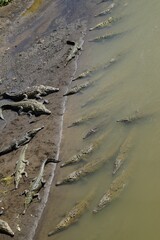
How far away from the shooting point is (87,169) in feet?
39.9

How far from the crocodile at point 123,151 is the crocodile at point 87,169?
1.04ft

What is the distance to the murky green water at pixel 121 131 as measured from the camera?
404 inches

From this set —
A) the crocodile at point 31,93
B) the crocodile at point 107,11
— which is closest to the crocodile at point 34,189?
the crocodile at point 31,93

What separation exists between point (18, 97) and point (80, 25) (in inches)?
230

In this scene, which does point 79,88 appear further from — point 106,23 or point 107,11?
point 107,11

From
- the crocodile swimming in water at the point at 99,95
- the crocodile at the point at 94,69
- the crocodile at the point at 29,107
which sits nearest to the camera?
the crocodile swimming in water at the point at 99,95

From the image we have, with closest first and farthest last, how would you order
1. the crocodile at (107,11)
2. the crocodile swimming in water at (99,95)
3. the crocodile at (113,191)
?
the crocodile at (113,191) < the crocodile swimming in water at (99,95) < the crocodile at (107,11)

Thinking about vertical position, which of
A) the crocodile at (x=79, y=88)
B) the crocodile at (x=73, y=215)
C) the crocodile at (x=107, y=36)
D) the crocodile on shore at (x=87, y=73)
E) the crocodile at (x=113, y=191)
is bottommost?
the crocodile at (x=107, y=36)

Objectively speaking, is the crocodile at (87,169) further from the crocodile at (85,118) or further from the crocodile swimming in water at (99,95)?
the crocodile swimming in water at (99,95)

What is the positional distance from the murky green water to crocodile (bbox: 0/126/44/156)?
1.21 m

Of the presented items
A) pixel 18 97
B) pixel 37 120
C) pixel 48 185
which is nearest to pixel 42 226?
pixel 48 185

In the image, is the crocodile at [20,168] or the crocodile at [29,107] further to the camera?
the crocodile at [29,107]

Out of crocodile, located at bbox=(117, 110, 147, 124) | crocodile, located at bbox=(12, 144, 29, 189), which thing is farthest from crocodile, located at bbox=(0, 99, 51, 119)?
crocodile, located at bbox=(117, 110, 147, 124)

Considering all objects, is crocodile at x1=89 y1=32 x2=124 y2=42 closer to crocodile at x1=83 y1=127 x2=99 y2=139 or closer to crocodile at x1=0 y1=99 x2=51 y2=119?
crocodile at x1=0 y1=99 x2=51 y2=119
